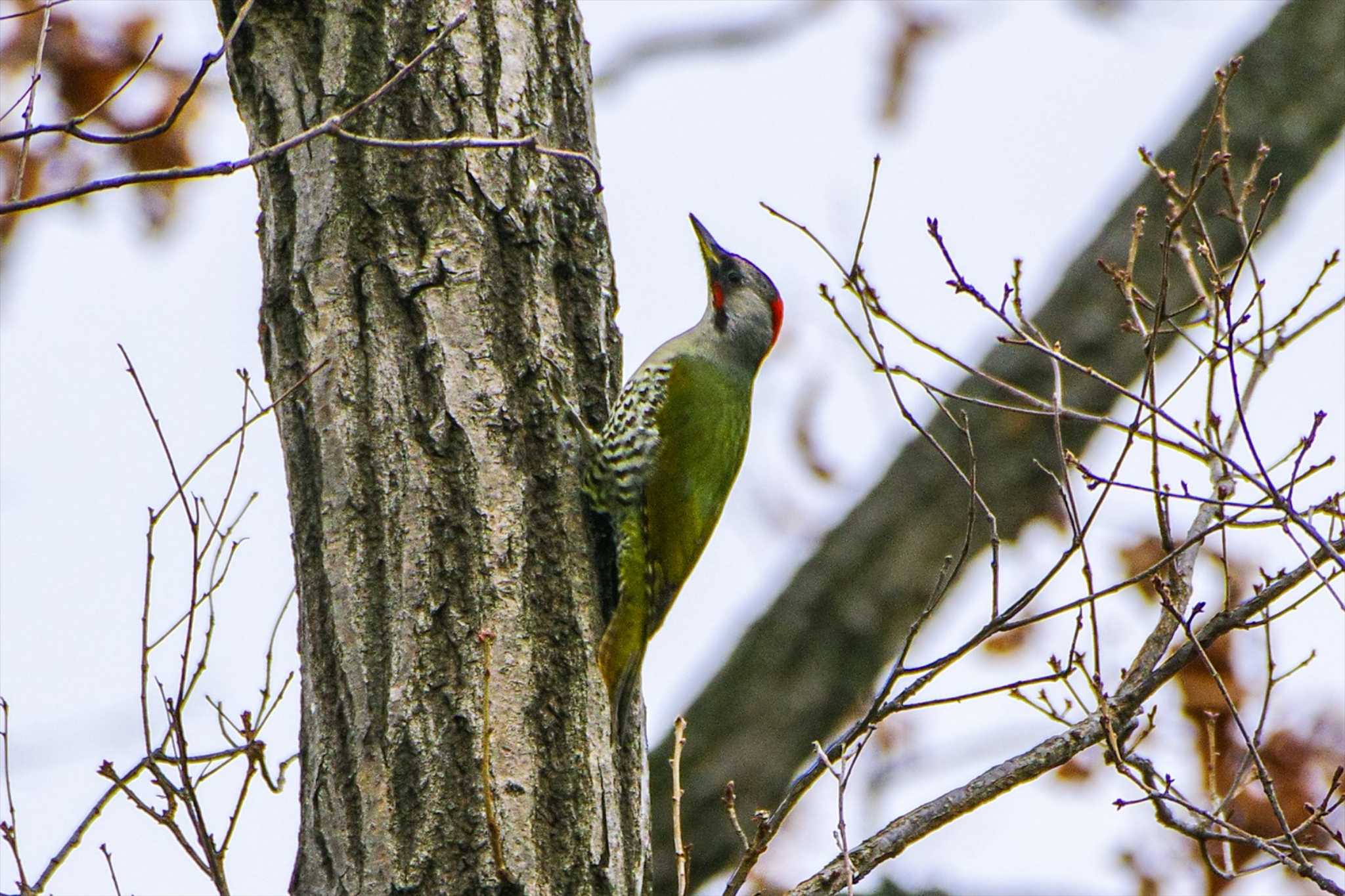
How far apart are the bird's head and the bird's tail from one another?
204 centimetres

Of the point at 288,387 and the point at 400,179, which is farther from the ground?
the point at 400,179

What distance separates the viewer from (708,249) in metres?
5.70

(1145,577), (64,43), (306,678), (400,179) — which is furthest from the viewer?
(64,43)

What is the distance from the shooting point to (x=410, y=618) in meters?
2.95

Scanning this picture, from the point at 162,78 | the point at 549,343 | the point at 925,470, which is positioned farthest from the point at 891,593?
the point at 162,78

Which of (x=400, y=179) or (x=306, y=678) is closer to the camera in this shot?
(x=306, y=678)

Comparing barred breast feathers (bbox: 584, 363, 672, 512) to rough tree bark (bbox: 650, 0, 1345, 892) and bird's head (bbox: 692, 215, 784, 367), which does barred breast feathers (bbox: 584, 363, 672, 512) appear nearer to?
bird's head (bbox: 692, 215, 784, 367)

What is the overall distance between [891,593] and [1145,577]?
9.39ft

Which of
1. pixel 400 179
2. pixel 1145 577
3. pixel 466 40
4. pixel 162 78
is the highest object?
pixel 162 78

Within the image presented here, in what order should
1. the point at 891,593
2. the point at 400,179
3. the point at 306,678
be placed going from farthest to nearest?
the point at 891,593, the point at 400,179, the point at 306,678

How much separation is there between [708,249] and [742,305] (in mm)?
354

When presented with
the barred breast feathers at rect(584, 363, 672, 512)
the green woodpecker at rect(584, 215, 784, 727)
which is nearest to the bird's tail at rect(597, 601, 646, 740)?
the green woodpecker at rect(584, 215, 784, 727)

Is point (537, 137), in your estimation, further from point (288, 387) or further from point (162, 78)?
point (162, 78)

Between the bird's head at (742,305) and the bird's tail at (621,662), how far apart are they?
6.70 ft
